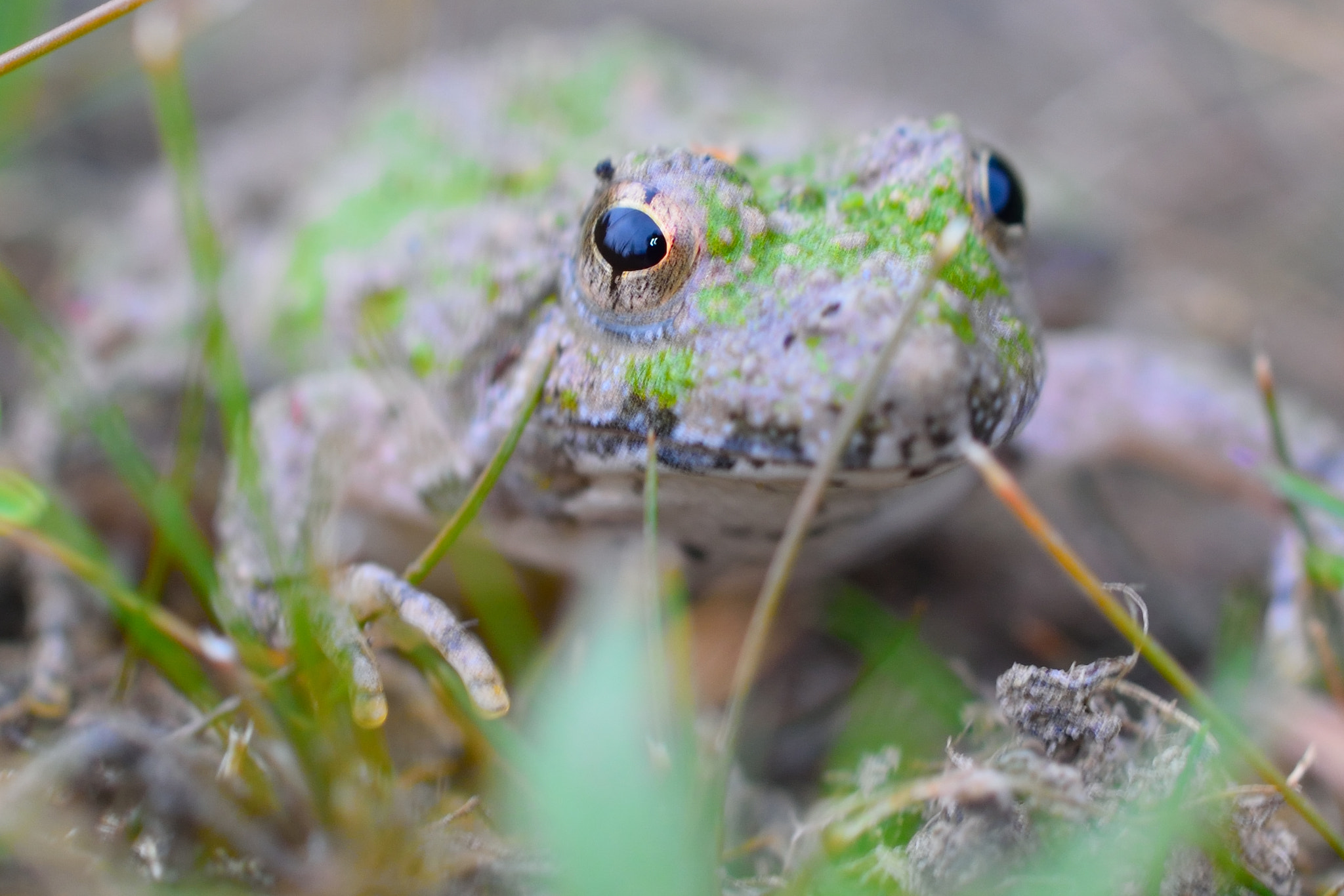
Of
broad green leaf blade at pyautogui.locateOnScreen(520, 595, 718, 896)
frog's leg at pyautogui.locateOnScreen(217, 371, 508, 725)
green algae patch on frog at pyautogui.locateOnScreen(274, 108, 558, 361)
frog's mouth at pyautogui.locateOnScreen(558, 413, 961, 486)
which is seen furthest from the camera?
green algae patch on frog at pyautogui.locateOnScreen(274, 108, 558, 361)

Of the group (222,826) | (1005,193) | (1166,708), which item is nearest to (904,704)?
(1166,708)

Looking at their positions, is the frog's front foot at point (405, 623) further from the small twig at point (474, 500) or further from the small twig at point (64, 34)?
the small twig at point (64, 34)

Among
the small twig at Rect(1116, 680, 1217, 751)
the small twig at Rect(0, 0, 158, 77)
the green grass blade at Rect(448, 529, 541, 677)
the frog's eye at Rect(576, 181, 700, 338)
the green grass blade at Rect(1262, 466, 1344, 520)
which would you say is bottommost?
the green grass blade at Rect(448, 529, 541, 677)

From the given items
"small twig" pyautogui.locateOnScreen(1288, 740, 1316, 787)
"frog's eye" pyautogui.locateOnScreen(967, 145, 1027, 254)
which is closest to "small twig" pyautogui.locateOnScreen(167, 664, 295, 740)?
"frog's eye" pyautogui.locateOnScreen(967, 145, 1027, 254)

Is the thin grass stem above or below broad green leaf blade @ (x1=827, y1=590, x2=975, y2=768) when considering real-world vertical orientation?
above

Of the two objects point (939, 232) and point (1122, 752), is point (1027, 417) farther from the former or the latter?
point (1122, 752)

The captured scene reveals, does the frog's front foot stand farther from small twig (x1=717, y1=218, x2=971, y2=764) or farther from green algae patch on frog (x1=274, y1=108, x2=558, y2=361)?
green algae patch on frog (x1=274, y1=108, x2=558, y2=361)
